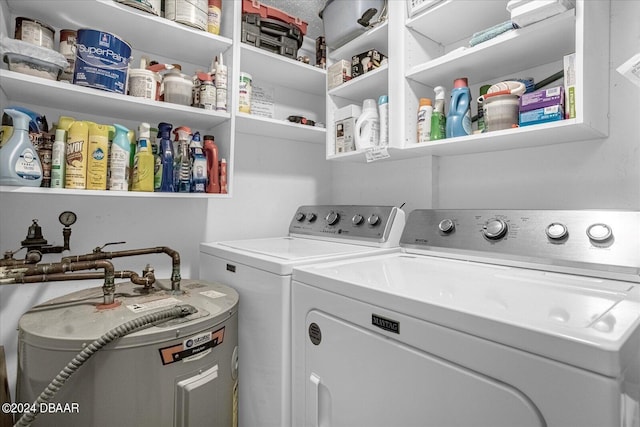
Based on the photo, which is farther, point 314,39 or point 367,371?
point 314,39

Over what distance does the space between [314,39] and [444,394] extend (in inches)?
87.8

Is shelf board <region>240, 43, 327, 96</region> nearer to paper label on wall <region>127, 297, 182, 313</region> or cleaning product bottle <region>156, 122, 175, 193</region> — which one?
cleaning product bottle <region>156, 122, 175, 193</region>

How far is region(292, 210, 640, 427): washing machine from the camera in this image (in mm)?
542

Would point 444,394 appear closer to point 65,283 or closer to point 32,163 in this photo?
point 32,163

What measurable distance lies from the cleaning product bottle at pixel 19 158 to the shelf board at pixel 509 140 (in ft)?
4.61

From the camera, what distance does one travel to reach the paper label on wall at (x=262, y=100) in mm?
2006

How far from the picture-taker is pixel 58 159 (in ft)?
4.00

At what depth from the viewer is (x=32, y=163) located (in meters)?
1.15

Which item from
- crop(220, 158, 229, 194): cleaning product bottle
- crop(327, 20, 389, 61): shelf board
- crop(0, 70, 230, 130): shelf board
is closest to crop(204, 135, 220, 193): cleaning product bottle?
crop(220, 158, 229, 194): cleaning product bottle

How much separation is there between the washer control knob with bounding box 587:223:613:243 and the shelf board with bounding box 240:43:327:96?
1.56 metres

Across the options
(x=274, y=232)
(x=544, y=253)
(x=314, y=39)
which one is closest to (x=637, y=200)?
(x=544, y=253)

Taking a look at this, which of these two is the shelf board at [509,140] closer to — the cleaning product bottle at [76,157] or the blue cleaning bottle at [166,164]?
the blue cleaning bottle at [166,164]

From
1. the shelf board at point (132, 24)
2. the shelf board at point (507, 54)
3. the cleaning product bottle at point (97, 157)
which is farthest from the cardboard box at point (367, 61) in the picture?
the cleaning product bottle at point (97, 157)

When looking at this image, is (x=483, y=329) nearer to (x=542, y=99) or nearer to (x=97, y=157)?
(x=542, y=99)
